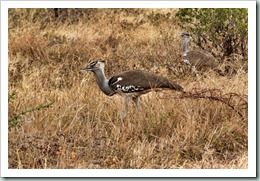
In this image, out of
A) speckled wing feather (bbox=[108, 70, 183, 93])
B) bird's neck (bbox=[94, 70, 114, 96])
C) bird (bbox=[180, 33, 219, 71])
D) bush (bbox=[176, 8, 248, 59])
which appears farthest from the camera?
bush (bbox=[176, 8, 248, 59])

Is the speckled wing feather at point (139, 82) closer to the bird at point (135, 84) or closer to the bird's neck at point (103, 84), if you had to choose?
the bird at point (135, 84)

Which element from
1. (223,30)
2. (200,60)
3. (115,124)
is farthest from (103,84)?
(223,30)

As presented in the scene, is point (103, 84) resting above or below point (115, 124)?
above

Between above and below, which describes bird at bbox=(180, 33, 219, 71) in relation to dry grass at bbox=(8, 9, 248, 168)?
above

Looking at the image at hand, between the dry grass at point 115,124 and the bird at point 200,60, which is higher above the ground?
the bird at point 200,60

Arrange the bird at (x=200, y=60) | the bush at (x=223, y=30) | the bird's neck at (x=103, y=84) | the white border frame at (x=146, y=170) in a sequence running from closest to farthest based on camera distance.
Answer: the white border frame at (x=146, y=170)
the bird's neck at (x=103, y=84)
the bird at (x=200, y=60)
the bush at (x=223, y=30)

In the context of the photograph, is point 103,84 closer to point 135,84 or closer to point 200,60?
point 135,84

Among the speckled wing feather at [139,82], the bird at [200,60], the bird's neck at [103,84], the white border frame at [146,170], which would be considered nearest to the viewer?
the white border frame at [146,170]

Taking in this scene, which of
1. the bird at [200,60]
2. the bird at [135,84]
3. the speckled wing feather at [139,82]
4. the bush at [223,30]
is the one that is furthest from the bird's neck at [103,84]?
the bush at [223,30]

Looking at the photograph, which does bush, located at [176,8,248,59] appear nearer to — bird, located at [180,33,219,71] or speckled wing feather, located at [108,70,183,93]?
bird, located at [180,33,219,71]

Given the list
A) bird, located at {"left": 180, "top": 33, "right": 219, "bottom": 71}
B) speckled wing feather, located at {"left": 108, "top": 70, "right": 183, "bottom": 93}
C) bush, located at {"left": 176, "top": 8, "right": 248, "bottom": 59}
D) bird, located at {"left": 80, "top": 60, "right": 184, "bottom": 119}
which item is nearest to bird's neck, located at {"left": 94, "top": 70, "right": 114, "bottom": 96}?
bird, located at {"left": 80, "top": 60, "right": 184, "bottom": 119}

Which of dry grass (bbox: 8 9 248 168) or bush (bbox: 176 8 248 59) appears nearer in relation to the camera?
dry grass (bbox: 8 9 248 168)
